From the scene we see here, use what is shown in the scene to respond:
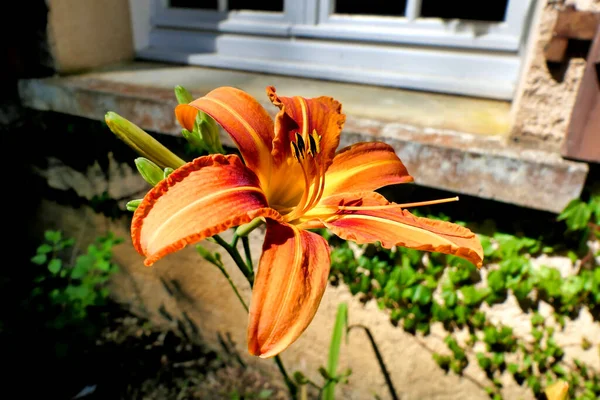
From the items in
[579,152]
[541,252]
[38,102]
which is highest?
[579,152]

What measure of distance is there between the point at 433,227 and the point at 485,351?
102cm

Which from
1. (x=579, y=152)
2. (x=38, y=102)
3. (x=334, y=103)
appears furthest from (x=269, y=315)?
(x=38, y=102)

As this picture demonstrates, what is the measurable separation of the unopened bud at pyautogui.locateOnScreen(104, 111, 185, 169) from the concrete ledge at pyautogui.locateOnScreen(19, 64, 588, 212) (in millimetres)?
668

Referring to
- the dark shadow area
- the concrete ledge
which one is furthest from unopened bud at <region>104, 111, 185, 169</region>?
the dark shadow area

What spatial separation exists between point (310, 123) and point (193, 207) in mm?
243

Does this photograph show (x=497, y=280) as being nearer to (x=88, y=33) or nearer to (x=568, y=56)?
(x=568, y=56)

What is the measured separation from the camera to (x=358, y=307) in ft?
4.77

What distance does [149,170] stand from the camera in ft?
1.84

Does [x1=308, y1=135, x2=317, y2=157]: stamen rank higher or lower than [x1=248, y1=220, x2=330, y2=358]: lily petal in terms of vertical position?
higher

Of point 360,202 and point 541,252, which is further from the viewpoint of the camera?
point 541,252

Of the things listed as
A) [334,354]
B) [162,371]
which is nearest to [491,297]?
[334,354]

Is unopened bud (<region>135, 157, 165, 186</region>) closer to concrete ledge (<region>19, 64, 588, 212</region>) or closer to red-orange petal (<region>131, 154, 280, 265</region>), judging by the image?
red-orange petal (<region>131, 154, 280, 265</region>)

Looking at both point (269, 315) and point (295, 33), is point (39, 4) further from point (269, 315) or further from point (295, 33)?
point (269, 315)

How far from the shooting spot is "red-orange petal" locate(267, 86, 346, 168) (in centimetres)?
58
